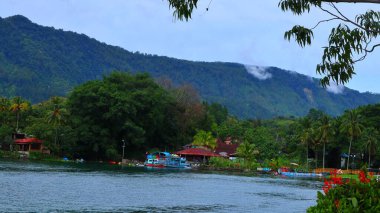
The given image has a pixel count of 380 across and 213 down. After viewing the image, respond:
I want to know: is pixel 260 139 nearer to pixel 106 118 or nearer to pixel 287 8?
pixel 106 118

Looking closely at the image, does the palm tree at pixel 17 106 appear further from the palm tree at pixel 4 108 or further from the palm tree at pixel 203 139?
the palm tree at pixel 203 139

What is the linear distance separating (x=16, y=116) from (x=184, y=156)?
3515 cm

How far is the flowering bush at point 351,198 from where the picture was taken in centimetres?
1102

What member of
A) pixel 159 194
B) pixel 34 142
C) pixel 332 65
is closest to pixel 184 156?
pixel 34 142

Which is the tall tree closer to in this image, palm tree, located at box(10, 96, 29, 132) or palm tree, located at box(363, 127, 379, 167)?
palm tree, located at box(10, 96, 29, 132)

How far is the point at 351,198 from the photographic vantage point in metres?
11.1

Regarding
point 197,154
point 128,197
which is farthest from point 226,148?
point 128,197

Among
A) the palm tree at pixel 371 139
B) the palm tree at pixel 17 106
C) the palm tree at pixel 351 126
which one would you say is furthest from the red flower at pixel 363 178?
the palm tree at pixel 17 106

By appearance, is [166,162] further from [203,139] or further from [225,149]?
[225,149]

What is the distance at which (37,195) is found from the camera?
37125 millimetres

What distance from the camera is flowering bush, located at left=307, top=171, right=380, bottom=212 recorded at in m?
11.0

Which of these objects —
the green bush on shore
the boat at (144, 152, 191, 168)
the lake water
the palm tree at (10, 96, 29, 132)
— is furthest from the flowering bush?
the palm tree at (10, 96, 29, 132)

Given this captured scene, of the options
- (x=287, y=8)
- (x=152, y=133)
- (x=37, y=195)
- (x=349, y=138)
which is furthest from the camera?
(x=152, y=133)

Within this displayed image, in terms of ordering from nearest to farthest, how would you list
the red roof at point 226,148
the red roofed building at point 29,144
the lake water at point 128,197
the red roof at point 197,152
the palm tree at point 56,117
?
the lake water at point 128,197 → the palm tree at point 56,117 → the red roofed building at point 29,144 → the red roof at point 197,152 → the red roof at point 226,148
